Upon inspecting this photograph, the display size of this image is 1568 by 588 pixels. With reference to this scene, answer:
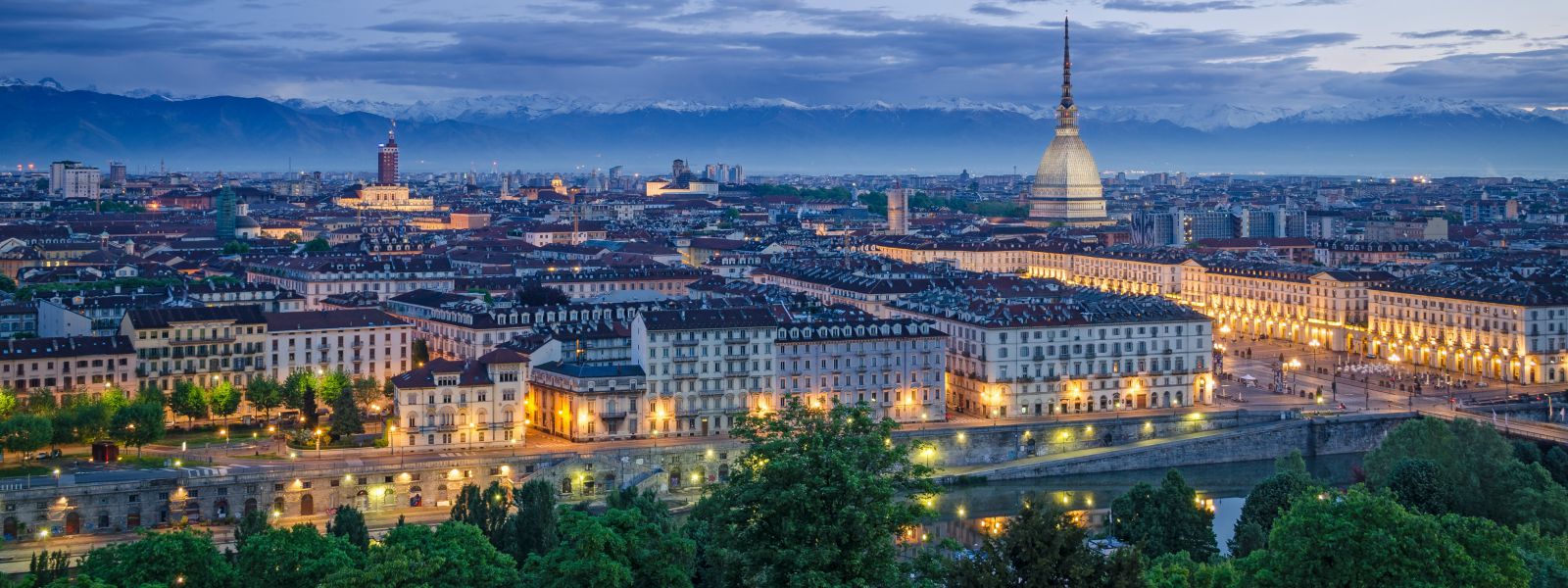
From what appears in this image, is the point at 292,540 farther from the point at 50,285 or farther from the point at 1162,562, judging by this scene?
the point at 50,285

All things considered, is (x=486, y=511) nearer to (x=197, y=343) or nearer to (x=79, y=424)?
(x=79, y=424)

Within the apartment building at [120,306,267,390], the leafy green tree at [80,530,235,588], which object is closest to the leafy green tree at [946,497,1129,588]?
the leafy green tree at [80,530,235,588]

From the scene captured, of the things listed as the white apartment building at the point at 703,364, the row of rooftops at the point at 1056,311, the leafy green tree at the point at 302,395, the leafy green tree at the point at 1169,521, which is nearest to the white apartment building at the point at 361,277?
the leafy green tree at the point at 302,395

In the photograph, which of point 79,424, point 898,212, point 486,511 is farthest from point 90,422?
point 898,212

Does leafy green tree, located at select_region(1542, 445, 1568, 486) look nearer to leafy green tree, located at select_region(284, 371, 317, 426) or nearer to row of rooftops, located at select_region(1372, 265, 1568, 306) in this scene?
row of rooftops, located at select_region(1372, 265, 1568, 306)

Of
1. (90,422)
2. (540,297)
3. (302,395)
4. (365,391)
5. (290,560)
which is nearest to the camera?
(290,560)

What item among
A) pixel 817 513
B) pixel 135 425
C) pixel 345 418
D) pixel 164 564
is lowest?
pixel 164 564

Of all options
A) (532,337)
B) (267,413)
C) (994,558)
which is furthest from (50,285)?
(994,558)

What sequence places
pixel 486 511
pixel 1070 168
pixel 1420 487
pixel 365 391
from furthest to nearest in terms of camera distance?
pixel 1070 168 → pixel 365 391 → pixel 1420 487 → pixel 486 511
